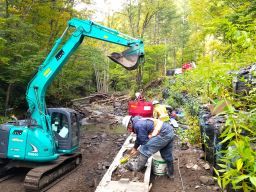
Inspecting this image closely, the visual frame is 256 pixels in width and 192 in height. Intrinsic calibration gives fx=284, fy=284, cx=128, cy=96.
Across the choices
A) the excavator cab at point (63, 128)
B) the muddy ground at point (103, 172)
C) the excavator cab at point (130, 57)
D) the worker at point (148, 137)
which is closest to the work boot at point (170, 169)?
the muddy ground at point (103, 172)

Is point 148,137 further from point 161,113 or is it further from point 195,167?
point 161,113

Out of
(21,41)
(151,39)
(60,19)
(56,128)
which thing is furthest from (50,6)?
(151,39)

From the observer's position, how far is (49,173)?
746 centimetres

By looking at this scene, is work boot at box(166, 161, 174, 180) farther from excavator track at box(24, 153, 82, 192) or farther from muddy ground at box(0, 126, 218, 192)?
excavator track at box(24, 153, 82, 192)

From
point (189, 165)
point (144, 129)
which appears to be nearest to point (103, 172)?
point (189, 165)

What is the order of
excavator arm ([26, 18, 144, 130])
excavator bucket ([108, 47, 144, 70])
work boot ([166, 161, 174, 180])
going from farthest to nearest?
excavator arm ([26, 18, 144, 130]), excavator bucket ([108, 47, 144, 70]), work boot ([166, 161, 174, 180])

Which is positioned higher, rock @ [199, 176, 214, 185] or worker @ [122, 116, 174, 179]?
worker @ [122, 116, 174, 179]

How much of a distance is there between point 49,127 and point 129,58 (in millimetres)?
2900

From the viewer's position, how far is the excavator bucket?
757 cm

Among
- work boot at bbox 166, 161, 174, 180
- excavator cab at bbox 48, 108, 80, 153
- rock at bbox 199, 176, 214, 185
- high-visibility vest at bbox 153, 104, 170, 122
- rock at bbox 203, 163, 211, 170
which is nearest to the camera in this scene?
rock at bbox 199, 176, 214, 185

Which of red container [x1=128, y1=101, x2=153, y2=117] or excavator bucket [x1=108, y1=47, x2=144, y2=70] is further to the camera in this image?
red container [x1=128, y1=101, x2=153, y2=117]

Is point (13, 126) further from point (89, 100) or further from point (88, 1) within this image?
point (89, 100)

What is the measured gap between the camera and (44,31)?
59.4 ft

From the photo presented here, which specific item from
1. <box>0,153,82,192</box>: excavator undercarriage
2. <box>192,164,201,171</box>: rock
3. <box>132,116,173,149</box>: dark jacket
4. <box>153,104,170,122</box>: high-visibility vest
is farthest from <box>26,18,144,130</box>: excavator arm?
<box>192,164,201,171</box>: rock
